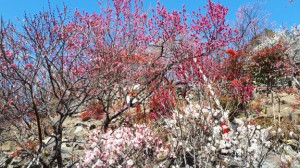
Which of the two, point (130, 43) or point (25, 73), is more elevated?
point (130, 43)

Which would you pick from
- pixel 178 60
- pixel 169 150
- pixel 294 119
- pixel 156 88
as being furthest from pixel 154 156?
pixel 294 119

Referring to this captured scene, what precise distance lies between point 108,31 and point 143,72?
5.84ft

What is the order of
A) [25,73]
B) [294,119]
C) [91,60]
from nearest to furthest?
[25,73]
[91,60]
[294,119]

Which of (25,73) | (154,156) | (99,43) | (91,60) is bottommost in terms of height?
(154,156)

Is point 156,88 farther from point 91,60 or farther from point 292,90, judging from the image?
point 292,90

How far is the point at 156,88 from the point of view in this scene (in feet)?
31.3

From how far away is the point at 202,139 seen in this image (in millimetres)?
5445

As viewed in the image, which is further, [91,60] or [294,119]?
[294,119]

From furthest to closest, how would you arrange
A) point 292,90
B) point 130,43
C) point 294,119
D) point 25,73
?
1. point 292,90
2. point 130,43
3. point 294,119
4. point 25,73

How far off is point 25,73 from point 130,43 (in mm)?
4515

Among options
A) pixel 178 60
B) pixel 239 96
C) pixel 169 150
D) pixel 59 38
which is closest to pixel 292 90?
pixel 239 96

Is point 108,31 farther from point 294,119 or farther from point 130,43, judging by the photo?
point 294,119

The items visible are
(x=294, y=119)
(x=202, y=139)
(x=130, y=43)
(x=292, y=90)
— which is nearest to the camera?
(x=202, y=139)

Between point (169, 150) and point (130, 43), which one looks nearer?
point (169, 150)
